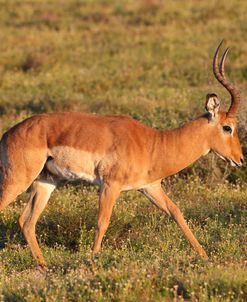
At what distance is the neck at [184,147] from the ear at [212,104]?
14cm

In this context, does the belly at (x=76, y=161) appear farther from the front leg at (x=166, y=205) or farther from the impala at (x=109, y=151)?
the front leg at (x=166, y=205)

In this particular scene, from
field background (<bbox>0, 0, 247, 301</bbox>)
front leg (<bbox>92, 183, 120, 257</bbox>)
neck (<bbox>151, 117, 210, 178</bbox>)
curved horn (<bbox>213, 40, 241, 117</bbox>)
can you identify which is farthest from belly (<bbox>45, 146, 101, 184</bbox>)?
curved horn (<bbox>213, 40, 241, 117</bbox>)

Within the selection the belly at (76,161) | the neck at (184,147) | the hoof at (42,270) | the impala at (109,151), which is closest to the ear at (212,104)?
the impala at (109,151)

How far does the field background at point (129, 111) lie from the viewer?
654 centimetres

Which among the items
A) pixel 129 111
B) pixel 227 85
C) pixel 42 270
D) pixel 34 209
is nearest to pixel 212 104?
pixel 227 85

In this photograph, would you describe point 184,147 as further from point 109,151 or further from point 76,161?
point 76,161

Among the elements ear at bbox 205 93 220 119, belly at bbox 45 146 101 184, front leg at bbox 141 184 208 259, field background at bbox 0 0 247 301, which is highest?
ear at bbox 205 93 220 119

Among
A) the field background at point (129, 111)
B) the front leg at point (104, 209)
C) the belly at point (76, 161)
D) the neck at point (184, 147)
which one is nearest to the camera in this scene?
the field background at point (129, 111)

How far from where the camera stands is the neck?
8469 millimetres

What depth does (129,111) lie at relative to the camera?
14211 millimetres

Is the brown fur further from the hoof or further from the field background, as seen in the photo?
the field background

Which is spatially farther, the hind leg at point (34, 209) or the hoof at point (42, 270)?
the hind leg at point (34, 209)

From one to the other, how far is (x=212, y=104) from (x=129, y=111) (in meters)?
5.98

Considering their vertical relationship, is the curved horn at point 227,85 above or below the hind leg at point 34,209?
above
